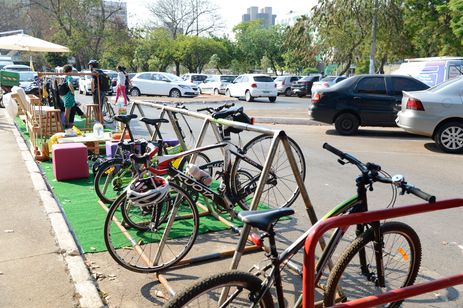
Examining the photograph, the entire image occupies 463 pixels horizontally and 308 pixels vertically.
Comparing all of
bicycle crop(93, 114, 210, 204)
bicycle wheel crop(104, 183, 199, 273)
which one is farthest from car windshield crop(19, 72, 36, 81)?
bicycle wheel crop(104, 183, 199, 273)

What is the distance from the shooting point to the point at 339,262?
9.65 ft

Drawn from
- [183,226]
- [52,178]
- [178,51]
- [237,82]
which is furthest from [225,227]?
[178,51]

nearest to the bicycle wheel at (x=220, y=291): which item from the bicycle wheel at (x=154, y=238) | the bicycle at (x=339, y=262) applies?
the bicycle at (x=339, y=262)

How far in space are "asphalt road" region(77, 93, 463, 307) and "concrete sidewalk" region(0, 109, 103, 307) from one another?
0.24 meters

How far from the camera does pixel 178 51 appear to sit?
48.9m

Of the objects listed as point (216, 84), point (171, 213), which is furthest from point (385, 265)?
point (216, 84)

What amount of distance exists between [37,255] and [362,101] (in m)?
9.83

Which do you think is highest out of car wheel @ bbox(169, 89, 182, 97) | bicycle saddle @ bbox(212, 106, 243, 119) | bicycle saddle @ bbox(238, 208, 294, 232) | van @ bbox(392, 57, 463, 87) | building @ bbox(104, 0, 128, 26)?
building @ bbox(104, 0, 128, 26)

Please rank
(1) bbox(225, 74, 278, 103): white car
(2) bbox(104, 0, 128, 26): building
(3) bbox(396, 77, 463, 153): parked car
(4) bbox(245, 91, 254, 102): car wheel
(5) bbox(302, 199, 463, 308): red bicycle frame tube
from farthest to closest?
(2) bbox(104, 0, 128, 26): building, (4) bbox(245, 91, 254, 102): car wheel, (1) bbox(225, 74, 278, 103): white car, (3) bbox(396, 77, 463, 153): parked car, (5) bbox(302, 199, 463, 308): red bicycle frame tube

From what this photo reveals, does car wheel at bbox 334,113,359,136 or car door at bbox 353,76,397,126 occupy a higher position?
car door at bbox 353,76,397,126

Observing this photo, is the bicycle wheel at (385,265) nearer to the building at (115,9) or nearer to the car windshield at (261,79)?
the car windshield at (261,79)

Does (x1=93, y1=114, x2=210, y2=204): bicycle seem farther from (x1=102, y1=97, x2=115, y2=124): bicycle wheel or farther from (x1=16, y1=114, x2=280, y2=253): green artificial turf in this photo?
(x1=102, y1=97, x2=115, y2=124): bicycle wheel

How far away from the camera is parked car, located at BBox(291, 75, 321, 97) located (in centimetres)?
3148

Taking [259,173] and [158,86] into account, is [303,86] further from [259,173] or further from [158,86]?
[259,173]
